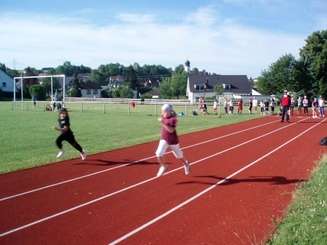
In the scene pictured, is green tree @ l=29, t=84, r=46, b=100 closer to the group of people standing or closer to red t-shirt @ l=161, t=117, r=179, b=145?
the group of people standing

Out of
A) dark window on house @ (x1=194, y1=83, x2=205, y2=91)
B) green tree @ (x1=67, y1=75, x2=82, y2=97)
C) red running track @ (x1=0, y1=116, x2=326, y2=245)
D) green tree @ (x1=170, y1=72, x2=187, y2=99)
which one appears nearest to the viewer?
red running track @ (x1=0, y1=116, x2=326, y2=245)

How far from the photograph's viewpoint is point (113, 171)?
33.3 feet

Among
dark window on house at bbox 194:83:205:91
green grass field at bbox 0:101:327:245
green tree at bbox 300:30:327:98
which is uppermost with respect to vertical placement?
green tree at bbox 300:30:327:98

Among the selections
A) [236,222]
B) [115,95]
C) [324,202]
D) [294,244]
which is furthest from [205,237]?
[115,95]

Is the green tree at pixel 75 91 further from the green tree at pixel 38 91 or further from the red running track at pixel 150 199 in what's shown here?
the red running track at pixel 150 199

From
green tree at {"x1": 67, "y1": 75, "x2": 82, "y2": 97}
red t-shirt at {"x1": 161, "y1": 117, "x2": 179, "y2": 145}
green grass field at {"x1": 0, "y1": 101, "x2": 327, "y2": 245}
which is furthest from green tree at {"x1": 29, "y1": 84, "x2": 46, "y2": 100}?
red t-shirt at {"x1": 161, "y1": 117, "x2": 179, "y2": 145}

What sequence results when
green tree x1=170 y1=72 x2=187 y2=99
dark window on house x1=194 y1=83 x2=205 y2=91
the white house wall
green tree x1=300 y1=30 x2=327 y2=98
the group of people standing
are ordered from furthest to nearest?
green tree x1=170 y1=72 x2=187 y2=99
dark window on house x1=194 y1=83 x2=205 y2=91
the white house wall
green tree x1=300 y1=30 x2=327 y2=98
the group of people standing

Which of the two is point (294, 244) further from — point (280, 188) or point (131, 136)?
point (131, 136)

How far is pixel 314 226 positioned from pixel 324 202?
1095mm

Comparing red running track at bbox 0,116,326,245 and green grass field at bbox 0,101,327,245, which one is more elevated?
green grass field at bbox 0,101,327,245

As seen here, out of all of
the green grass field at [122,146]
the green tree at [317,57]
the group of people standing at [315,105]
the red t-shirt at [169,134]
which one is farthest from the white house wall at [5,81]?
the red t-shirt at [169,134]

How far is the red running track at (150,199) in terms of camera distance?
19.1 ft

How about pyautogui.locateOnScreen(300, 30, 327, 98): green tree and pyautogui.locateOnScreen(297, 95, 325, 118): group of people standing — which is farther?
pyautogui.locateOnScreen(300, 30, 327, 98): green tree

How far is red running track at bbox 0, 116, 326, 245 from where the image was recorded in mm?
5809
